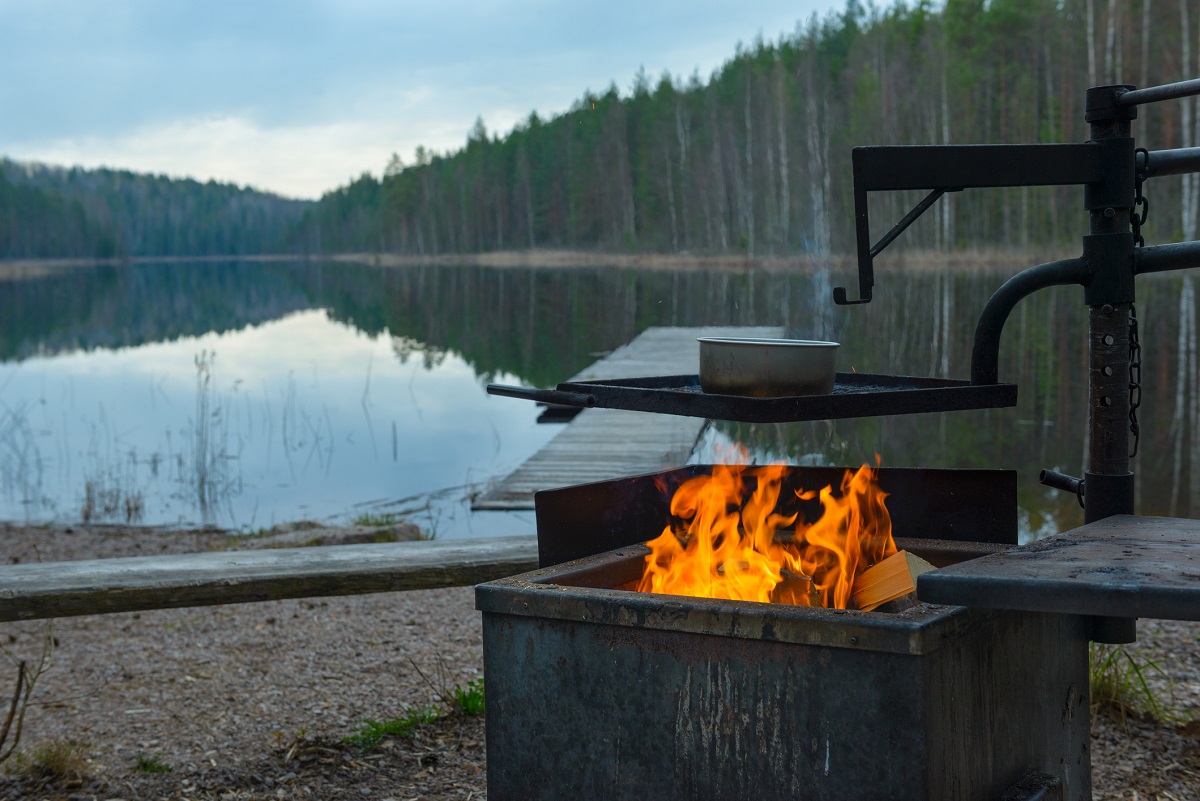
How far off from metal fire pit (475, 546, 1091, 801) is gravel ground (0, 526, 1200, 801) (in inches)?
38.3

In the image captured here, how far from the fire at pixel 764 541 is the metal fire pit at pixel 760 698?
277mm

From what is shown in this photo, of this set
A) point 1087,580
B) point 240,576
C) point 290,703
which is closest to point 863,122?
point 290,703

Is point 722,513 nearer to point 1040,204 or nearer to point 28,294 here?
point 1040,204

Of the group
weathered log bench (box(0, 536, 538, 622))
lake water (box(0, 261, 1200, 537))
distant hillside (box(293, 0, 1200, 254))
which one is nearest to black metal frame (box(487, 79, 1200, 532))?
weathered log bench (box(0, 536, 538, 622))

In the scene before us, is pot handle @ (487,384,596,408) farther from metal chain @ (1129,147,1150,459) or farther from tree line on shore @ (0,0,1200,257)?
tree line on shore @ (0,0,1200,257)

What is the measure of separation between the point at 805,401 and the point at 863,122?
3266 centimetres

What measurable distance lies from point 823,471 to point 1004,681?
0.62m

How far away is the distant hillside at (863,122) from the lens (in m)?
28.8

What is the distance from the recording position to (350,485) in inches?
391

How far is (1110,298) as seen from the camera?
2119mm

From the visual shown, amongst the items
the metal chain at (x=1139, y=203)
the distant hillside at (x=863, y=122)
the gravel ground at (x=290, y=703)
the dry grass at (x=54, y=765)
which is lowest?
the gravel ground at (x=290, y=703)

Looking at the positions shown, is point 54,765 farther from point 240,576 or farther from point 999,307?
point 999,307

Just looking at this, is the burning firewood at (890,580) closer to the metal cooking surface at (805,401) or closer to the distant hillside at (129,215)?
the metal cooking surface at (805,401)

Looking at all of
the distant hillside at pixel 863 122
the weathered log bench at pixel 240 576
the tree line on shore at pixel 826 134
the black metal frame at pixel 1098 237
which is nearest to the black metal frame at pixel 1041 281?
the black metal frame at pixel 1098 237
